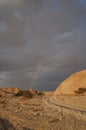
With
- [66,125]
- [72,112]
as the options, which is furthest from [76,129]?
[72,112]

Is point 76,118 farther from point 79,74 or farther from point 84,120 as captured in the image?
point 79,74

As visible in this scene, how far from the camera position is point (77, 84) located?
72.9 metres

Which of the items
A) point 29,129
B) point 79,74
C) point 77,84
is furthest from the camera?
point 79,74

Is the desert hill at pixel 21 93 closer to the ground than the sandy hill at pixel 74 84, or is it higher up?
closer to the ground

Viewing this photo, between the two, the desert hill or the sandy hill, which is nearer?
the desert hill

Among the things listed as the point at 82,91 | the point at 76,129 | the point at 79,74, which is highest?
the point at 79,74

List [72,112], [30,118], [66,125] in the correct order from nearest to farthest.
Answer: [66,125] → [30,118] → [72,112]

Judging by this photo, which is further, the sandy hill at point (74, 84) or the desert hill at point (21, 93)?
the sandy hill at point (74, 84)

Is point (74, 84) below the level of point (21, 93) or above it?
above

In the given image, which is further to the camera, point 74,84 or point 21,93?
point 74,84

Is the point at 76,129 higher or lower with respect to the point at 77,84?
lower

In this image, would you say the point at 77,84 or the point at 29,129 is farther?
the point at 77,84

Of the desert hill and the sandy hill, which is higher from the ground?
the sandy hill

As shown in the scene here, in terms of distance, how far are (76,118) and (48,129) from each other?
4.61 m
